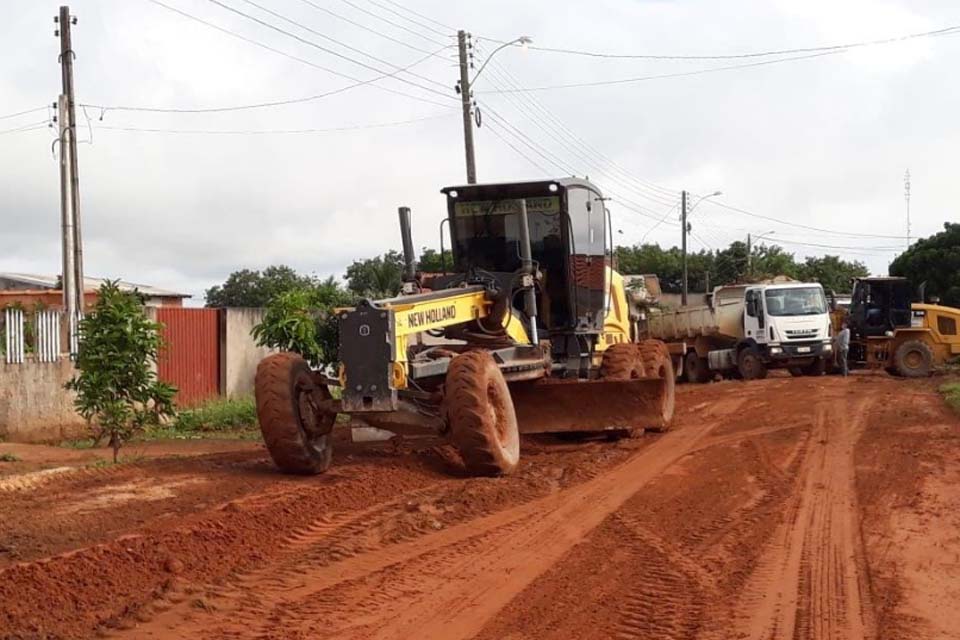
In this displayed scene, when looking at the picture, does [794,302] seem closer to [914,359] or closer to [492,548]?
[914,359]

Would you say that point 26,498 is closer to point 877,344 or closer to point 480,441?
point 480,441

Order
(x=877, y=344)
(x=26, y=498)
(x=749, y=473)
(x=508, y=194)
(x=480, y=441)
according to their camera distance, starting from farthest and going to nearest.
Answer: (x=877, y=344)
(x=508, y=194)
(x=749, y=473)
(x=480, y=441)
(x=26, y=498)

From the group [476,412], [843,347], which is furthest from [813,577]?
[843,347]

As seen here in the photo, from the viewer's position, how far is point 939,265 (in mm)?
49531

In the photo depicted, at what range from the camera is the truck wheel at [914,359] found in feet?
86.5

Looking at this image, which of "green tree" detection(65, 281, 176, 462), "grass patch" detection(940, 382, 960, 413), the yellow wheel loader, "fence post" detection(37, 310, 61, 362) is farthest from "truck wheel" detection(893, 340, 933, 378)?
"fence post" detection(37, 310, 61, 362)

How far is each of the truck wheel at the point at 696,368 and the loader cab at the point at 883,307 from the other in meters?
3.97

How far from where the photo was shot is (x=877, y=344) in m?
27.2

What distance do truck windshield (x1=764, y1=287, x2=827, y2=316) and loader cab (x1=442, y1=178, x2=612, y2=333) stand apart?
1350 centimetres

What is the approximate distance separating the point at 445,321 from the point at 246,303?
5296cm

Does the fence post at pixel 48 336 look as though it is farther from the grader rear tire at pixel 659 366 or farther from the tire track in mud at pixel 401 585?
the tire track in mud at pixel 401 585

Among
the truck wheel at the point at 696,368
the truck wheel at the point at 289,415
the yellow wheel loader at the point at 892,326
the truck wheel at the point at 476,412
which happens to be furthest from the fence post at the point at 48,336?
the yellow wheel loader at the point at 892,326

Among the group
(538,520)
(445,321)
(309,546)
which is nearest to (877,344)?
(445,321)

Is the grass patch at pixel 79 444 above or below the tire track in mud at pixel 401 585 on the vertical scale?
above
